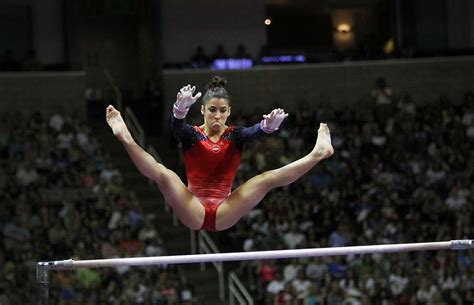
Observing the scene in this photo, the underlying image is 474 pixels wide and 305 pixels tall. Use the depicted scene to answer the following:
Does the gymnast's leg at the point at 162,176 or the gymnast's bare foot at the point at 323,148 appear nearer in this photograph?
the gymnast's leg at the point at 162,176

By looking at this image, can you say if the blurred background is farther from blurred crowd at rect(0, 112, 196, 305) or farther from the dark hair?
the dark hair

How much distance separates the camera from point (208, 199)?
782 centimetres

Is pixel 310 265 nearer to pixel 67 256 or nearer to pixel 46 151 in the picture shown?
pixel 67 256

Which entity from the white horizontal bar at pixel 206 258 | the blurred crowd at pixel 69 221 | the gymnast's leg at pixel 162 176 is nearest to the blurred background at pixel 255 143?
the blurred crowd at pixel 69 221

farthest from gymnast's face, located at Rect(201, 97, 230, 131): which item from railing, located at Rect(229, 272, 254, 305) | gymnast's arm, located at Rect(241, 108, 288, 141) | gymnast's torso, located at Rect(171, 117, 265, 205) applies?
railing, located at Rect(229, 272, 254, 305)

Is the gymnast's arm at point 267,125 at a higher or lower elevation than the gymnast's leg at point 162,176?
higher

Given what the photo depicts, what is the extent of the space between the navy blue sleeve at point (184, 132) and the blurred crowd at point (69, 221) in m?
5.53

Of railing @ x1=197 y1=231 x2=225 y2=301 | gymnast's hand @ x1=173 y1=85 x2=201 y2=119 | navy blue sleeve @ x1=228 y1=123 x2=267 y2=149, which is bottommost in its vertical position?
railing @ x1=197 y1=231 x2=225 y2=301

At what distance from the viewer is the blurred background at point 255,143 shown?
1372cm

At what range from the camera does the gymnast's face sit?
7688 millimetres

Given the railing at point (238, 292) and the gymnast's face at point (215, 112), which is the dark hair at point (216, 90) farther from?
the railing at point (238, 292)

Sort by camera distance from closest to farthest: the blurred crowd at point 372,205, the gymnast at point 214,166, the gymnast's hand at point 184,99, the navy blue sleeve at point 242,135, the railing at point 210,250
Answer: the gymnast's hand at point 184,99 < the gymnast at point 214,166 < the navy blue sleeve at point 242,135 < the blurred crowd at point 372,205 < the railing at point 210,250

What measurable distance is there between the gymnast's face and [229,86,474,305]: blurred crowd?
5279 mm

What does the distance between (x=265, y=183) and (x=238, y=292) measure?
276 inches
